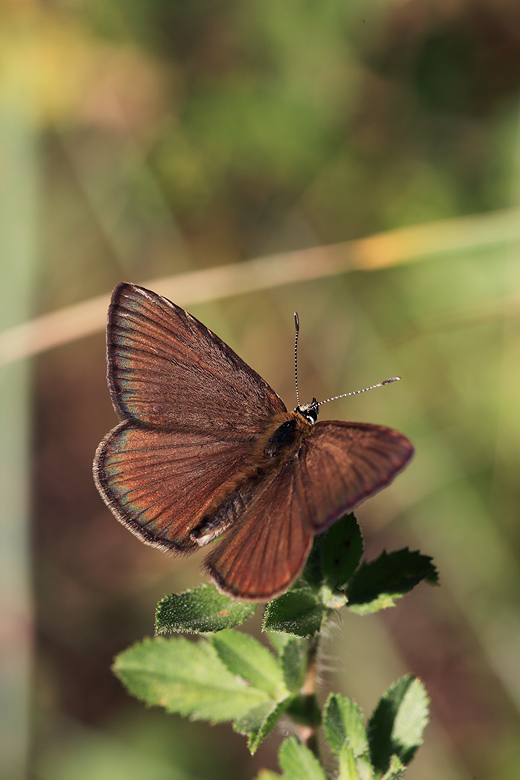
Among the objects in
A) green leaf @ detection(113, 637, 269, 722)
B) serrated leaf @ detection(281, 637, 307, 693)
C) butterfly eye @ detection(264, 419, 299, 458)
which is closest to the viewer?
serrated leaf @ detection(281, 637, 307, 693)

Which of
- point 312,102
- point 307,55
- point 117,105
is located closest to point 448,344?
point 312,102

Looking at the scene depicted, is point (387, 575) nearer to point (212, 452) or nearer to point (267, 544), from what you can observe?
point (267, 544)

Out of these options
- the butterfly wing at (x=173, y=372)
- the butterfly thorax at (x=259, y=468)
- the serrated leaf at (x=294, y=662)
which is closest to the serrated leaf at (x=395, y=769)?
the serrated leaf at (x=294, y=662)

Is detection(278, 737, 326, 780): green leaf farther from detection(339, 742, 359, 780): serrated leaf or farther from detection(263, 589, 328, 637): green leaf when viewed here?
detection(263, 589, 328, 637): green leaf

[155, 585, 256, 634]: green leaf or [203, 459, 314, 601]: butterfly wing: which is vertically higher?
[203, 459, 314, 601]: butterfly wing

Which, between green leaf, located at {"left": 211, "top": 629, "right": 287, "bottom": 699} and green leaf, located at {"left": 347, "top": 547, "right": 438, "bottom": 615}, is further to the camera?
green leaf, located at {"left": 211, "top": 629, "right": 287, "bottom": 699}

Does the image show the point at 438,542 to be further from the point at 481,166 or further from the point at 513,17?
the point at 513,17

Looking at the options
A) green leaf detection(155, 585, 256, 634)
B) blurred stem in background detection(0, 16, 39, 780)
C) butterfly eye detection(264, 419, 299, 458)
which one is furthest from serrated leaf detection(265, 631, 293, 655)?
blurred stem in background detection(0, 16, 39, 780)
